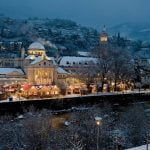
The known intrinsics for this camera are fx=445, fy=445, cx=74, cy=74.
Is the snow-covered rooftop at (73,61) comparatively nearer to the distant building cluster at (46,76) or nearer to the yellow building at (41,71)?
the distant building cluster at (46,76)

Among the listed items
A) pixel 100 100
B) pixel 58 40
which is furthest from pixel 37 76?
pixel 58 40

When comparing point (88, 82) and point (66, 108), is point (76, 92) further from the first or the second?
point (66, 108)

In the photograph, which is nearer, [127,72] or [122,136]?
[122,136]

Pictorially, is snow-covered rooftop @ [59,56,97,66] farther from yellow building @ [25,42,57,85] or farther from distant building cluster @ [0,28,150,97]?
yellow building @ [25,42,57,85]

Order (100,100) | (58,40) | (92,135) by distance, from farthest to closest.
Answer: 1. (58,40)
2. (100,100)
3. (92,135)

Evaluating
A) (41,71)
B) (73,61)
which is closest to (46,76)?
(41,71)

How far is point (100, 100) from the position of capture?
188ft

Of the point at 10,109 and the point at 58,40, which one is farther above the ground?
the point at 58,40

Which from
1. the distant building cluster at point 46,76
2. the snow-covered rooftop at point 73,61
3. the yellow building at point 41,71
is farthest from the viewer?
the snow-covered rooftop at point 73,61

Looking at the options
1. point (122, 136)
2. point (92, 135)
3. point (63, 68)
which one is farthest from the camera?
point (63, 68)

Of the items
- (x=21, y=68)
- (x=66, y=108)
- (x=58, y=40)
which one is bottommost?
(x=66, y=108)

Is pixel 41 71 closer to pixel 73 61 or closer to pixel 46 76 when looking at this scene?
pixel 46 76

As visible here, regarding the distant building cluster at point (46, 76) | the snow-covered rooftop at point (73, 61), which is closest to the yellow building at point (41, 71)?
the distant building cluster at point (46, 76)

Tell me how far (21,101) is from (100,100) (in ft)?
40.2
